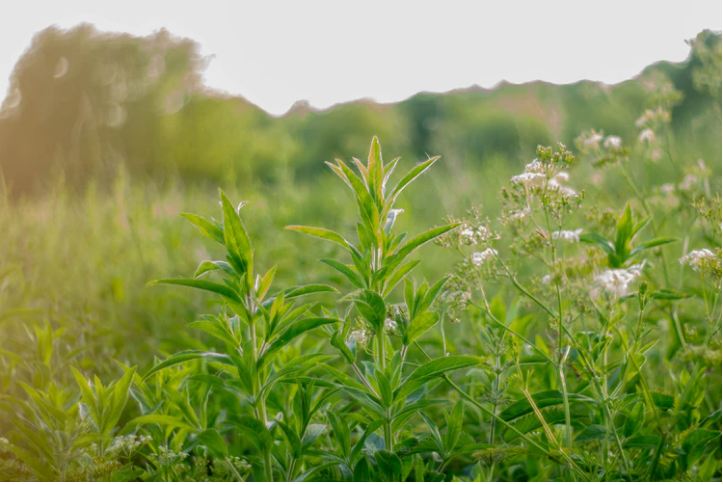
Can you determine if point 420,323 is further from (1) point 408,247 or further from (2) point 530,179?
(2) point 530,179

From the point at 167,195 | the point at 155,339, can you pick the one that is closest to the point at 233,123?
the point at 167,195

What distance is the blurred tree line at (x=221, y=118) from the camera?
232 cm

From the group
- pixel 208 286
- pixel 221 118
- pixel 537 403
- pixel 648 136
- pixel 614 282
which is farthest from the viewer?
pixel 221 118

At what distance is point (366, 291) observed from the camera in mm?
1259

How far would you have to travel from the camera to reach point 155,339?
2424 millimetres

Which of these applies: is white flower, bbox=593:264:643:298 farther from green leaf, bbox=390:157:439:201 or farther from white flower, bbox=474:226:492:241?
green leaf, bbox=390:157:439:201

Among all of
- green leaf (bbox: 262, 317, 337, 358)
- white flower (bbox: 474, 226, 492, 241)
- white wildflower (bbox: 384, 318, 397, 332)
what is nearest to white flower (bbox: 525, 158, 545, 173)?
white flower (bbox: 474, 226, 492, 241)

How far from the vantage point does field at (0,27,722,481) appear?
1.34 m

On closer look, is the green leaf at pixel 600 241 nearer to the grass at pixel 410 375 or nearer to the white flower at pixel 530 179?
the grass at pixel 410 375

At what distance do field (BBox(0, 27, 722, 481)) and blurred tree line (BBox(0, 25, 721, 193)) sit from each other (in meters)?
0.01

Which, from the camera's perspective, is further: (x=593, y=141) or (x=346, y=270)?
(x=593, y=141)

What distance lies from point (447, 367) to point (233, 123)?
200cm

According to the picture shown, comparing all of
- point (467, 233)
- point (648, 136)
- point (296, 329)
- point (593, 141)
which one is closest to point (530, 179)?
point (467, 233)

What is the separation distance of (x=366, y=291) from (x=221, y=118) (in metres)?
1.89
